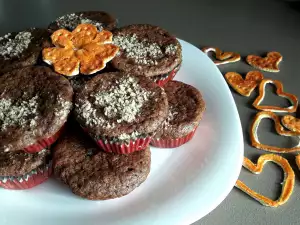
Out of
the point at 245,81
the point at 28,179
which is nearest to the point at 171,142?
the point at 28,179

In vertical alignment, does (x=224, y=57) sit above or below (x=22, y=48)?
below

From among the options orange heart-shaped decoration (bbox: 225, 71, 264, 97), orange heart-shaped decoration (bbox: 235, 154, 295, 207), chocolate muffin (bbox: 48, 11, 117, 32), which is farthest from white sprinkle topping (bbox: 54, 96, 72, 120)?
orange heart-shaped decoration (bbox: 225, 71, 264, 97)

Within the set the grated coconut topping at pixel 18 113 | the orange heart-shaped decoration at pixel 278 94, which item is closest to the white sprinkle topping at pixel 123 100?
the grated coconut topping at pixel 18 113

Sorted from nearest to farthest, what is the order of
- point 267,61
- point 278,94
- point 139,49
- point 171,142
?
point 171,142
point 139,49
point 278,94
point 267,61

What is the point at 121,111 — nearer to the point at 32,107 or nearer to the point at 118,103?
the point at 118,103

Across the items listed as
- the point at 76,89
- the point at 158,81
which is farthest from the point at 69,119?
the point at 158,81

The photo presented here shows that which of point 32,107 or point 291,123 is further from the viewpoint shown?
point 291,123

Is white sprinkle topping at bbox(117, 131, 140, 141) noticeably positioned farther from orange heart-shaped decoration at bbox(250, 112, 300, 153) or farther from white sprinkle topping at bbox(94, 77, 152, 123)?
orange heart-shaped decoration at bbox(250, 112, 300, 153)

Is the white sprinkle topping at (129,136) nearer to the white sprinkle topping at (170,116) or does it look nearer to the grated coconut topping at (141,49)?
the white sprinkle topping at (170,116)
